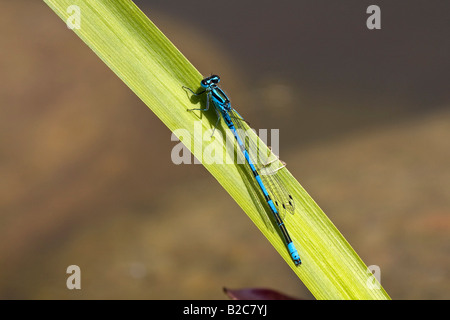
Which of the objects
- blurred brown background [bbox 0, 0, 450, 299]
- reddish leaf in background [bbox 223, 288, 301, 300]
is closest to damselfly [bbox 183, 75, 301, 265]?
reddish leaf in background [bbox 223, 288, 301, 300]

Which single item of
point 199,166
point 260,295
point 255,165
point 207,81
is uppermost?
point 199,166

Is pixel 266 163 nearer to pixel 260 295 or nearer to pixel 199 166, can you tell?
pixel 260 295

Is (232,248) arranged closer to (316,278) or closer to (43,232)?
(43,232)

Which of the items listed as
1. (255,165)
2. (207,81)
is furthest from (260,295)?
(207,81)

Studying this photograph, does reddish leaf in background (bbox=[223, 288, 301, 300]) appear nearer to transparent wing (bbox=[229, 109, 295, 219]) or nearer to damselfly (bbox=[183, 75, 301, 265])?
damselfly (bbox=[183, 75, 301, 265])
